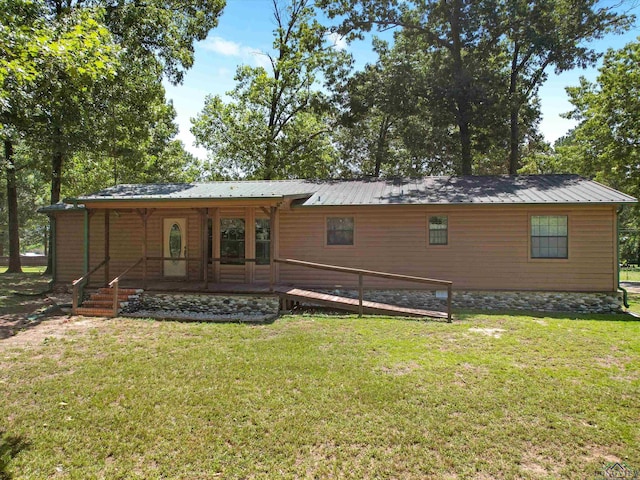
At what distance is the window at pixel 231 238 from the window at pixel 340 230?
249cm

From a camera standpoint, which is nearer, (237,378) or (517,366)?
(237,378)

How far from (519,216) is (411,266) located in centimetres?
297

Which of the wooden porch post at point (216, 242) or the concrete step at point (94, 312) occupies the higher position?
the wooden porch post at point (216, 242)

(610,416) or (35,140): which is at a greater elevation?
(35,140)

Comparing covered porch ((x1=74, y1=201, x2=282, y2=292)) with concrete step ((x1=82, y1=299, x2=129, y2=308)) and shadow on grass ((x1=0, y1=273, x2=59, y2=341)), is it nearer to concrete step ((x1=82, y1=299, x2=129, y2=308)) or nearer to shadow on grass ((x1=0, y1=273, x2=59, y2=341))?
concrete step ((x1=82, y1=299, x2=129, y2=308))

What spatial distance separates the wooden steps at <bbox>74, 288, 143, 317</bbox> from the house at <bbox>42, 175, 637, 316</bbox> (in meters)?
0.56

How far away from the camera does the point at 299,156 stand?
2258 cm

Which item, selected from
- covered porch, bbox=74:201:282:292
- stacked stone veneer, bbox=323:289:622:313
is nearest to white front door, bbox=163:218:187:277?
covered porch, bbox=74:201:282:292

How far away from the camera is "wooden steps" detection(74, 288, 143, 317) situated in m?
8.65

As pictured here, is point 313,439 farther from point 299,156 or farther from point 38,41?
point 299,156

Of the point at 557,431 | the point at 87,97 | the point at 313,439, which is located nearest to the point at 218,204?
the point at 313,439

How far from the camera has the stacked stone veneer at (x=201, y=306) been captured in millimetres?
8586

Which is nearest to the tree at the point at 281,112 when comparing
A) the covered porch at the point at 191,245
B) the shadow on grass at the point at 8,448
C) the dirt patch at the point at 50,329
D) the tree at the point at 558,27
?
the tree at the point at 558,27

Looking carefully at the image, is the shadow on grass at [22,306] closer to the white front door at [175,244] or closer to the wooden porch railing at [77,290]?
the wooden porch railing at [77,290]
